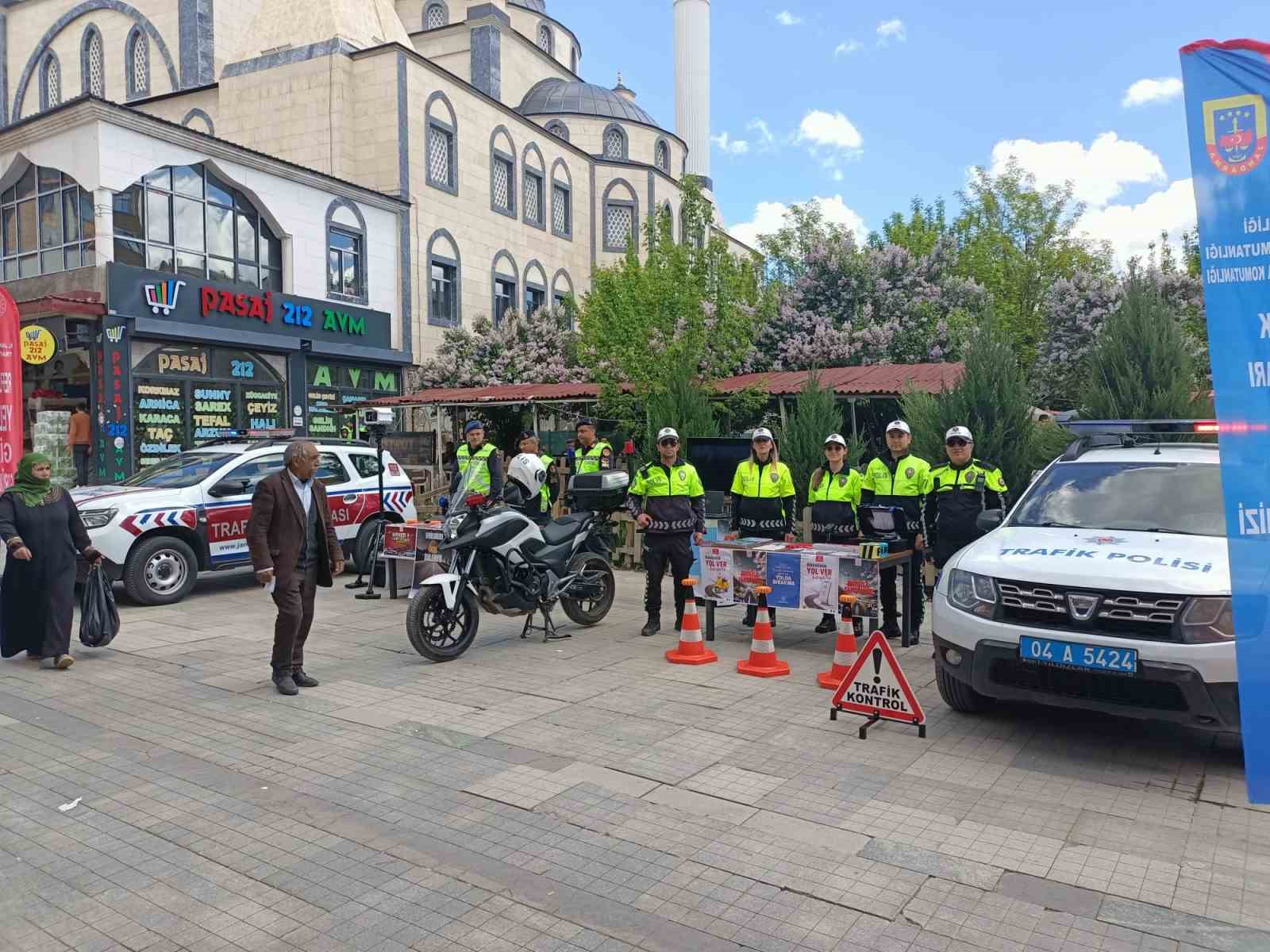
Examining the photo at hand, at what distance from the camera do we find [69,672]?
7840 millimetres

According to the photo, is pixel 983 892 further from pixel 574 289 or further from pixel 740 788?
pixel 574 289

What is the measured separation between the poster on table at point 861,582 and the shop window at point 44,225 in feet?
60.6

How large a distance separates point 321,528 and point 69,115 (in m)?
17.6

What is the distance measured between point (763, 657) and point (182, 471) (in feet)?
25.1

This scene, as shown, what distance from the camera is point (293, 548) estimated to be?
7145 millimetres

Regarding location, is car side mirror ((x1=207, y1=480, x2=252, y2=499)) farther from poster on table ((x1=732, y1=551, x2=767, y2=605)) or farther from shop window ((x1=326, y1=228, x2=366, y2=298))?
shop window ((x1=326, y1=228, x2=366, y2=298))

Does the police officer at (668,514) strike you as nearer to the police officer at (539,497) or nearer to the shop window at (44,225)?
the police officer at (539,497)

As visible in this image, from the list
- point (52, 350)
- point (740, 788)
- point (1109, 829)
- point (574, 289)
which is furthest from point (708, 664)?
point (574, 289)

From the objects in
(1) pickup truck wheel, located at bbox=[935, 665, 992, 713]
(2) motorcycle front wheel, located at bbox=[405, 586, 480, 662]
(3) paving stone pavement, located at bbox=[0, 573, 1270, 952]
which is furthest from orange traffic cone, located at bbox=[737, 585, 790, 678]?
(2) motorcycle front wheel, located at bbox=[405, 586, 480, 662]

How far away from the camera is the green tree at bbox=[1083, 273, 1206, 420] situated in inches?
517

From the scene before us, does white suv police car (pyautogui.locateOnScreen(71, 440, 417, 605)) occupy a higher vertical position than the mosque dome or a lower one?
lower

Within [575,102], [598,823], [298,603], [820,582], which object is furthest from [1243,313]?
[575,102]

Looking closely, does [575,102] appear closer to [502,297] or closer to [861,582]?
[502,297]

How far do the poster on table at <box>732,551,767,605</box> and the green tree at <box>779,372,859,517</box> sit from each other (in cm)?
560
